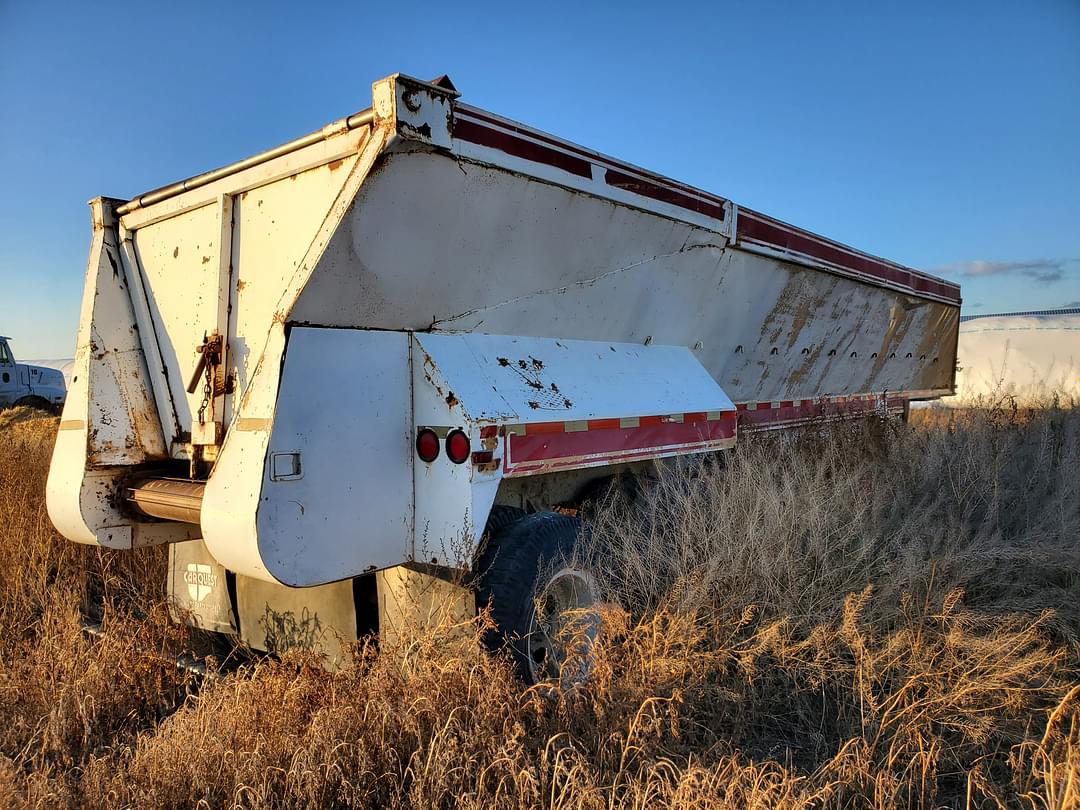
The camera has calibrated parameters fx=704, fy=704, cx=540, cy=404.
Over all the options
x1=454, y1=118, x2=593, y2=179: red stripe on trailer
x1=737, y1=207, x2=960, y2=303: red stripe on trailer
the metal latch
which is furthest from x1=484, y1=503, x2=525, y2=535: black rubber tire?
x1=737, y1=207, x2=960, y2=303: red stripe on trailer

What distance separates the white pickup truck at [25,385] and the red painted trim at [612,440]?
18.6m

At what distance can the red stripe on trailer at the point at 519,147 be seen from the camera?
2.90 m

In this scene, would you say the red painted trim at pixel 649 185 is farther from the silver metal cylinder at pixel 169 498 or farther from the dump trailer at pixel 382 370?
the silver metal cylinder at pixel 169 498

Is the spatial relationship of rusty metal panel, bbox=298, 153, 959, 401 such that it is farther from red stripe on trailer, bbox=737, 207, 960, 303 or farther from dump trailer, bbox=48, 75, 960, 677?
red stripe on trailer, bbox=737, 207, 960, 303

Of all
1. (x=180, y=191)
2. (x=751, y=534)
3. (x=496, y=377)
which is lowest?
(x=751, y=534)

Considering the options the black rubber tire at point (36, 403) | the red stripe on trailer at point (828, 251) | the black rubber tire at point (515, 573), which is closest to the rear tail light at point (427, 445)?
the black rubber tire at point (515, 573)

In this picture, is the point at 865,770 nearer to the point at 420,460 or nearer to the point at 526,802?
the point at 526,802

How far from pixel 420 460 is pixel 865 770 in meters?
1.89

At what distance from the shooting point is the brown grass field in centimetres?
201

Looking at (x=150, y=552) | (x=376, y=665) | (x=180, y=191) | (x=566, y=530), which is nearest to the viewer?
(x=376, y=665)

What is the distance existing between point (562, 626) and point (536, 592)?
270mm

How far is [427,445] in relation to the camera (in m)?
2.93

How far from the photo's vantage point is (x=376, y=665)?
263cm

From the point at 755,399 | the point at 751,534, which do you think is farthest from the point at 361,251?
the point at 755,399
